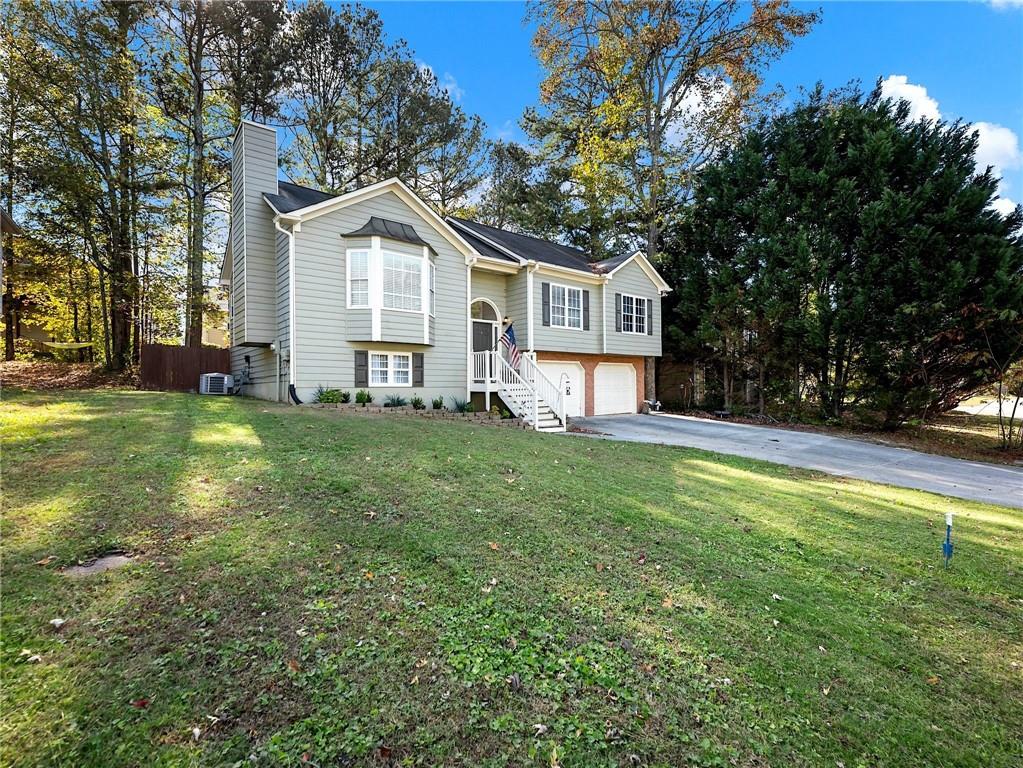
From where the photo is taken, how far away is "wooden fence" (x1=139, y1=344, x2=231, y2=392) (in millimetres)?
13758

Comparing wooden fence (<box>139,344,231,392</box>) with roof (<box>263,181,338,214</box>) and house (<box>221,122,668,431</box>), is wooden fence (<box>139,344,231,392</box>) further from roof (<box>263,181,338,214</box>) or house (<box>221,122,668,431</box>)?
roof (<box>263,181,338,214</box>)

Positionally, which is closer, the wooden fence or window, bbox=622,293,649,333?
the wooden fence

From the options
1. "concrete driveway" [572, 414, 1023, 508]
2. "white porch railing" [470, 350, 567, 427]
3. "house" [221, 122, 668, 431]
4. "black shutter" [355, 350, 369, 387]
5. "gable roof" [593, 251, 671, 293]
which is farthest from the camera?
"gable roof" [593, 251, 671, 293]

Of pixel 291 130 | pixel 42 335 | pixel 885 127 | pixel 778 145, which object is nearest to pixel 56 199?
pixel 291 130

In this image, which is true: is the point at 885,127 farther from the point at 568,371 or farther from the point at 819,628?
the point at 819,628

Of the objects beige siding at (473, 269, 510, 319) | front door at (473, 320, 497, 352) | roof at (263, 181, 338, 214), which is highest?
roof at (263, 181, 338, 214)

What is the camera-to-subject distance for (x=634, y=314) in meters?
17.9

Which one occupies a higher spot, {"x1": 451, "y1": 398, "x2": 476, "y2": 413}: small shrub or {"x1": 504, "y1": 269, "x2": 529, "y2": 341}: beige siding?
{"x1": 504, "y1": 269, "x2": 529, "y2": 341}: beige siding

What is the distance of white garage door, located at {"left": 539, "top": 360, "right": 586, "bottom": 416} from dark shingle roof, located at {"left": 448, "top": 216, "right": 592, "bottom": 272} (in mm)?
3449

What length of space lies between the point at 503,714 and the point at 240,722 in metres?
1.11

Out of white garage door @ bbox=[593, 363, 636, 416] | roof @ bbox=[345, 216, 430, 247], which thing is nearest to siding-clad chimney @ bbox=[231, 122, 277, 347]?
roof @ bbox=[345, 216, 430, 247]

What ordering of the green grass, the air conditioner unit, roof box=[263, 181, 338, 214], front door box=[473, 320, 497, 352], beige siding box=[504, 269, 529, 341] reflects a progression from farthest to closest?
front door box=[473, 320, 497, 352] → beige siding box=[504, 269, 529, 341] → the air conditioner unit → roof box=[263, 181, 338, 214] → the green grass

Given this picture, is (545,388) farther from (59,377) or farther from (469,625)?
(59,377)

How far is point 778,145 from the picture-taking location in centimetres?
1694
